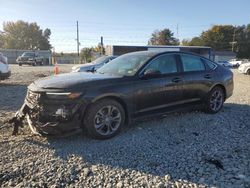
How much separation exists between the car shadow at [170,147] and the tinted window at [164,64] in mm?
1109

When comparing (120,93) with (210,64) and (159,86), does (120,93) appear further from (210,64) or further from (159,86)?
(210,64)

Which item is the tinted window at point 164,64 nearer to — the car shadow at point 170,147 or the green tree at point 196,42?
the car shadow at point 170,147

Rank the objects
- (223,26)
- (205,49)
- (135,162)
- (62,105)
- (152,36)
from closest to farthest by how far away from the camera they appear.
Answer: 1. (135,162)
2. (62,105)
3. (205,49)
4. (223,26)
5. (152,36)

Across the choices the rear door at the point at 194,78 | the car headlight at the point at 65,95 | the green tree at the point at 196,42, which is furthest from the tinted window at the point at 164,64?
the green tree at the point at 196,42

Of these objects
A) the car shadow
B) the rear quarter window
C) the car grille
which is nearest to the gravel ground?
the car shadow

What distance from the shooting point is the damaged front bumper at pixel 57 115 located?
4898mm

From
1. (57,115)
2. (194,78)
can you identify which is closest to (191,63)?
(194,78)

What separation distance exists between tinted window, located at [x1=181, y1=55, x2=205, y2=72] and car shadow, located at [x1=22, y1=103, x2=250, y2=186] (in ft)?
3.80

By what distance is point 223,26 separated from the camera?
8925 cm

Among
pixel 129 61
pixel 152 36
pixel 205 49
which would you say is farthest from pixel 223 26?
pixel 129 61

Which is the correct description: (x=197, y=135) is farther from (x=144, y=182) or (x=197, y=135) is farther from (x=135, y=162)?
(x=144, y=182)

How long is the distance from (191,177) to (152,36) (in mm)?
94965

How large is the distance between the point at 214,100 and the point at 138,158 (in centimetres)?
354

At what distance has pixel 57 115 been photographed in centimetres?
491
